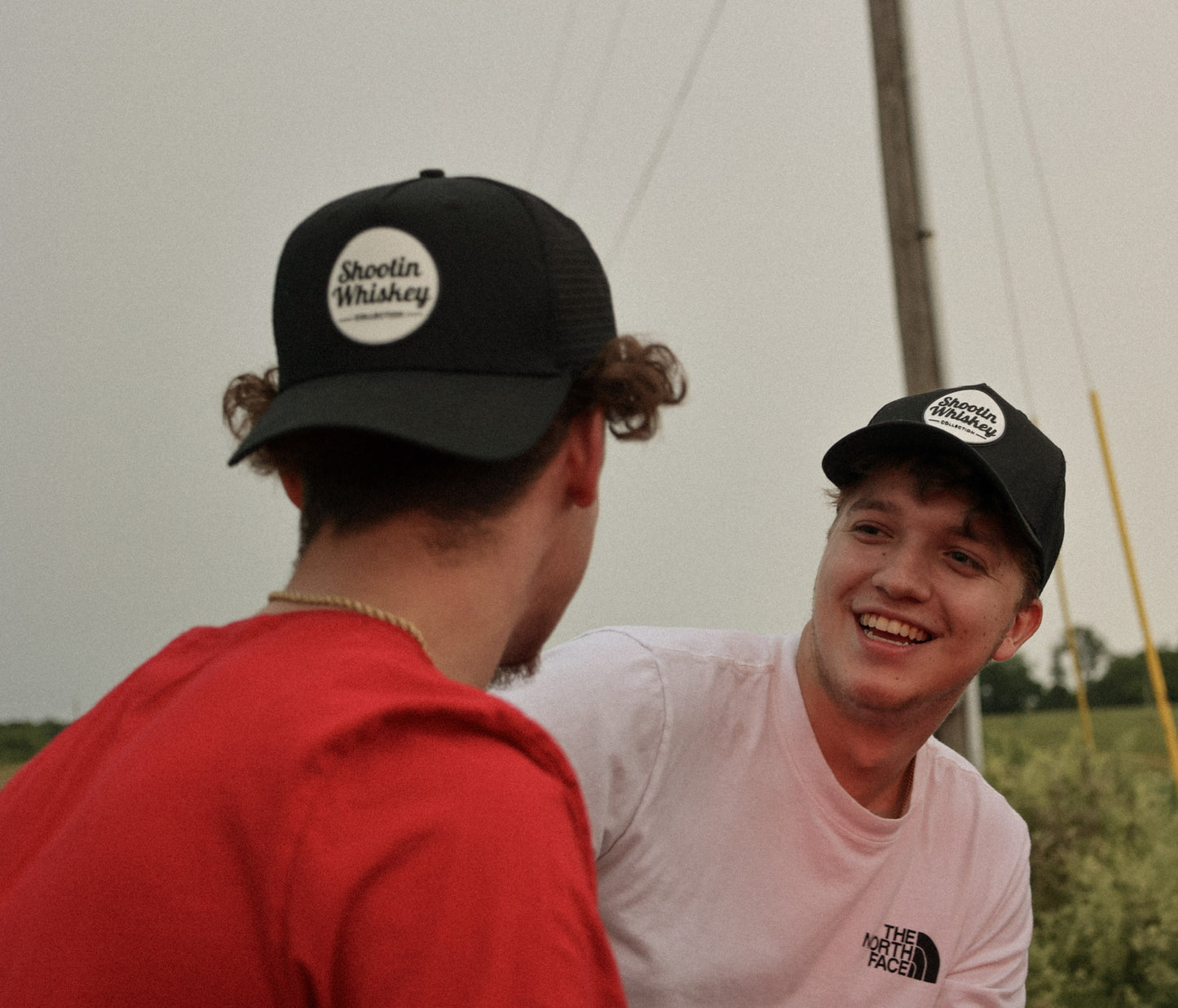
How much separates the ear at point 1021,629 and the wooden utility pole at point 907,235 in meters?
2.90

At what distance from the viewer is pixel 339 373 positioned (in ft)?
4.13

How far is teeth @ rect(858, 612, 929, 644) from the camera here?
2396 mm

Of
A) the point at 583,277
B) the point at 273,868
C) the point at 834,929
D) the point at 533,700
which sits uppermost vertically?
the point at 583,277

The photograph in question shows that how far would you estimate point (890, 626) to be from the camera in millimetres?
2396

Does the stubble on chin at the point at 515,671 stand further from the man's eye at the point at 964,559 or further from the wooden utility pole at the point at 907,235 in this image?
the wooden utility pole at the point at 907,235

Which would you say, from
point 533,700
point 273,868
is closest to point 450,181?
point 273,868

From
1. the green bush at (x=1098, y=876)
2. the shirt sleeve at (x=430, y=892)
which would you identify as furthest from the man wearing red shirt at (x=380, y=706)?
the green bush at (x=1098, y=876)

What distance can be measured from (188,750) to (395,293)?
0.49m

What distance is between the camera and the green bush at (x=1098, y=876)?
571 cm

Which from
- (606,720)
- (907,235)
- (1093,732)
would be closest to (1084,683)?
(1093,732)

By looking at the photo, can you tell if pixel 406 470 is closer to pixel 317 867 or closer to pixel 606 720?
pixel 317 867

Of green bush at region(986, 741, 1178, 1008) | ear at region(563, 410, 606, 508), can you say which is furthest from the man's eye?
green bush at region(986, 741, 1178, 1008)

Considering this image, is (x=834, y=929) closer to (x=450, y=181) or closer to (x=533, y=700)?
(x=533, y=700)

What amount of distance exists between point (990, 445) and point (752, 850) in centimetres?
86
